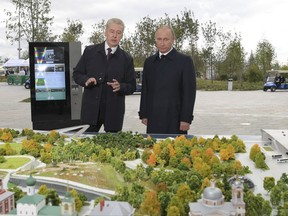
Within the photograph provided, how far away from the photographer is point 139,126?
11734 millimetres

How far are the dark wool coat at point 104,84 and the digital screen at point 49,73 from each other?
13.3 ft

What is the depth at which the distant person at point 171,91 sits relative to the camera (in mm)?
4402

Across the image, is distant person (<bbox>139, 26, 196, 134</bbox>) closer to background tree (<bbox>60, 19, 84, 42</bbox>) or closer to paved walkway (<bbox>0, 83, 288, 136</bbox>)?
paved walkway (<bbox>0, 83, 288, 136</bbox>)

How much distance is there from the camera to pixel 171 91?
4.44m

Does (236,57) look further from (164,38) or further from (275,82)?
(164,38)

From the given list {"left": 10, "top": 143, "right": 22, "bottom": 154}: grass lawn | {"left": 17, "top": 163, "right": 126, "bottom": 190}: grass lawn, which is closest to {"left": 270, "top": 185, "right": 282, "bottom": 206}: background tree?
{"left": 17, "top": 163, "right": 126, "bottom": 190}: grass lawn

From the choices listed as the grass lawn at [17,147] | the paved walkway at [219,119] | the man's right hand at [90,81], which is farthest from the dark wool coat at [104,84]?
the paved walkway at [219,119]

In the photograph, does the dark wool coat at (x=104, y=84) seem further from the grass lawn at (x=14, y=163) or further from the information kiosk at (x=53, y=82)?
the information kiosk at (x=53, y=82)

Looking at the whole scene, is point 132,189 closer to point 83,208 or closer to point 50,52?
point 83,208

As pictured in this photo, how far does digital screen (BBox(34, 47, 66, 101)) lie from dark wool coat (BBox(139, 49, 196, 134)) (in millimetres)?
4465

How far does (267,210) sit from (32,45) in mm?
7223

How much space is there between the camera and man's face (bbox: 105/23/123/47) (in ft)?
13.8

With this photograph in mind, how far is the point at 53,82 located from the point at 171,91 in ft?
15.5

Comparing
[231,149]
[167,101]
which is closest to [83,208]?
[231,149]
